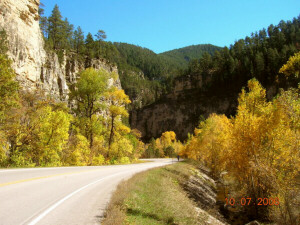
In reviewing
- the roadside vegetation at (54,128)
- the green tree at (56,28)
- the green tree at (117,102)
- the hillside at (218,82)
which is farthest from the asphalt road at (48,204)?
the hillside at (218,82)

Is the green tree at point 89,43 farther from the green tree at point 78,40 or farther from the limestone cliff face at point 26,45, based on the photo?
the limestone cliff face at point 26,45

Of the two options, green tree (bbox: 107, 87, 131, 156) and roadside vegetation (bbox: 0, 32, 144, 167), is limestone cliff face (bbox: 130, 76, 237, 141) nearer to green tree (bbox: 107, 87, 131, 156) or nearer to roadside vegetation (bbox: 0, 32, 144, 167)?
green tree (bbox: 107, 87, 131, 156)

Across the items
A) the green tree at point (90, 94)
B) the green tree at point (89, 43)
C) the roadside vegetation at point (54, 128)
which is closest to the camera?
the roadside vegetation at point (54, 128)

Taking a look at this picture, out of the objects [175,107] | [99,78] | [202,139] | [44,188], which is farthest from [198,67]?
[44,188]

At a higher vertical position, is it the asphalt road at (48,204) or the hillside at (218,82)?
the hillside at (218,82)

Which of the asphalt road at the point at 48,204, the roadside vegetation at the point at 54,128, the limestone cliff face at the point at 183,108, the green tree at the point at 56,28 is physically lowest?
the asphalt road at the point at 48,204

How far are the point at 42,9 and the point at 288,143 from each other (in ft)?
219

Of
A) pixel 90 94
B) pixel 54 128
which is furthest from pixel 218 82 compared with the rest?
pixel 54 128

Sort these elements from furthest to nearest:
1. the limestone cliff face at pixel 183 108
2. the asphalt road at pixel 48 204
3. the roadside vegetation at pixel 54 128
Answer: the limestone cliff face at pixel 183 108, the roadside vegetation at pixel 54 128, the asphalt road at pixel 48 204

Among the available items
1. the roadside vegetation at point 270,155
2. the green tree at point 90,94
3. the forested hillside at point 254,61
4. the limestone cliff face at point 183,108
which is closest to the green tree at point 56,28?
the green tree at point 90,94

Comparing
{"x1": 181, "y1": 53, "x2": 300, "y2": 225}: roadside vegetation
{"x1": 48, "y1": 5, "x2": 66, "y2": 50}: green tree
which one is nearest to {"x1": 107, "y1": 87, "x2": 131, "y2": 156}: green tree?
{"x1": 181, "y1": 53, "x2": 300, "y2": 225}: roadside vegetation
